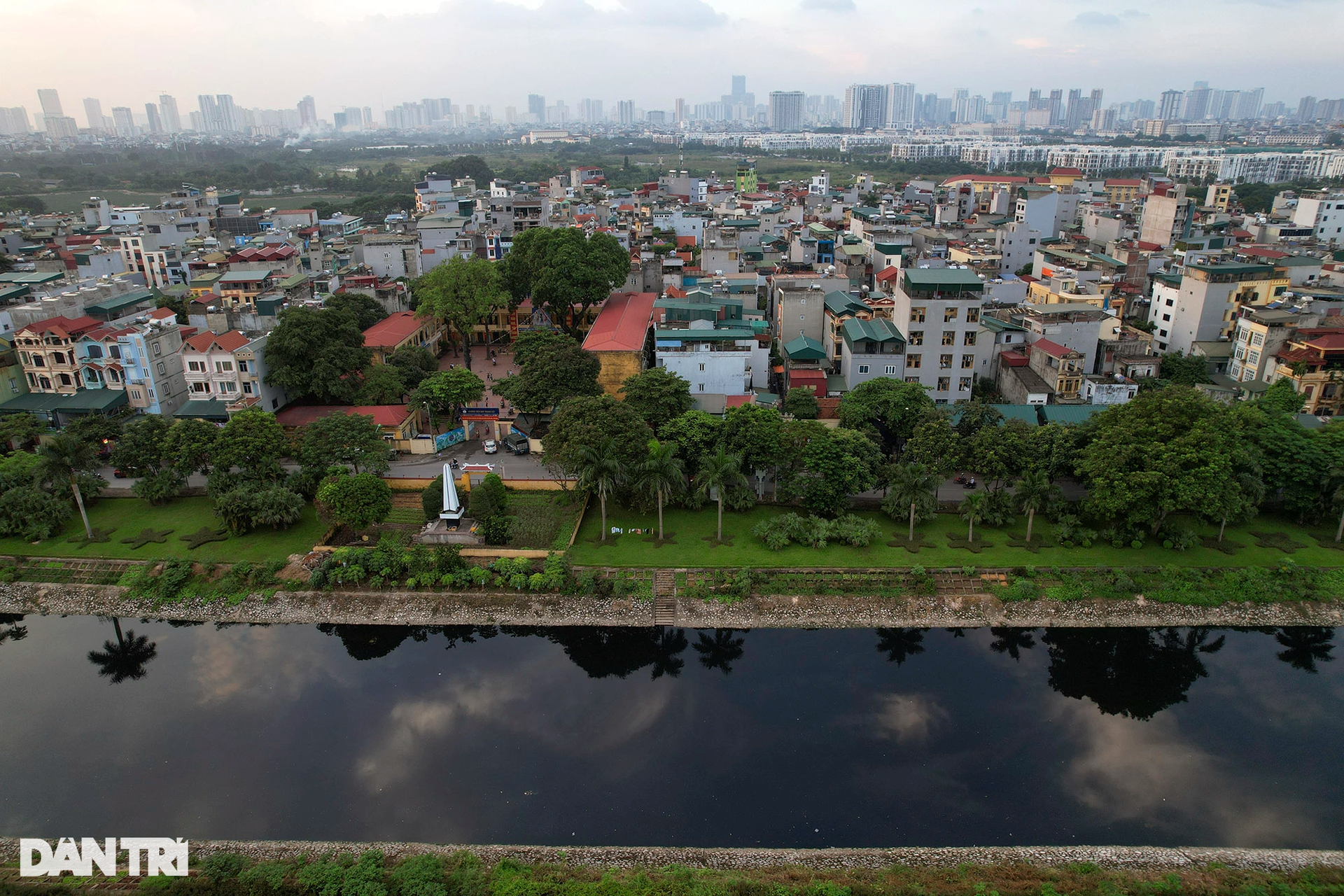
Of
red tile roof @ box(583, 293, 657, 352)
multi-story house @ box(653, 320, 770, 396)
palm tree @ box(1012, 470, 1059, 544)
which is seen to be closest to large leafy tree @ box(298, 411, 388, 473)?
red tile roof @ box(583, 293, 657, 352)

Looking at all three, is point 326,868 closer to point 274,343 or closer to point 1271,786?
point 1271,786

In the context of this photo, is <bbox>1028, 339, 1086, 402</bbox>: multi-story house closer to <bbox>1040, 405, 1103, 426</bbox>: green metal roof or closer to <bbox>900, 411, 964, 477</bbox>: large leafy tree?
<bbox>1040, 405, 1103, 426</bbox>: green metal roof

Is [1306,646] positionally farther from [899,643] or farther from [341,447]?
[341,447]

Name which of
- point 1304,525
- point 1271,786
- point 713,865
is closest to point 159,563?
point 713,865

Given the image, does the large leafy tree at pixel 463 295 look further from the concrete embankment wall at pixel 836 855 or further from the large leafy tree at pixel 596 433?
the concrete embankment wall at pixel 836 855

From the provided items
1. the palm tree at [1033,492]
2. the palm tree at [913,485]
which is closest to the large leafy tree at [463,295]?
the palm tree at [913,485]

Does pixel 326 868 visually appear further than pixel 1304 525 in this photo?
No
